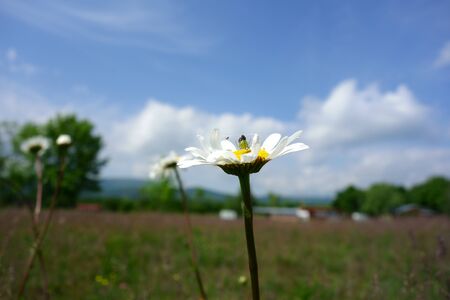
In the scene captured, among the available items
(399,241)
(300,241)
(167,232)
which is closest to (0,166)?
(167,232)

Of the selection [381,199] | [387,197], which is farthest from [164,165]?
[387,197]

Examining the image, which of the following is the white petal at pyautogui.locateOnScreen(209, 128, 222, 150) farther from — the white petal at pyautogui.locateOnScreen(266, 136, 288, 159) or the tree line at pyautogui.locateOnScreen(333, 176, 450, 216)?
the tree line at pyautogui.locateOnScreen(333, 176, 450, 216)

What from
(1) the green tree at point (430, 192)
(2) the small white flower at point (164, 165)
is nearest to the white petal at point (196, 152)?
(2) the small white flower at point (164, 165)

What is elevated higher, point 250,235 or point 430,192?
point 430,192

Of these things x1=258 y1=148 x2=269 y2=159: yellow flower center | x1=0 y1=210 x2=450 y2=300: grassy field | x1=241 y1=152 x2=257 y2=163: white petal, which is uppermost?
x1=258 y1=148 x2=269 y2=159: yellow flower center

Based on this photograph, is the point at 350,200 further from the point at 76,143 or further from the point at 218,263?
the point at 218,263

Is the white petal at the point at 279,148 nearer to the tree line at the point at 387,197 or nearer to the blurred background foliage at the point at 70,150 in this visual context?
the blurred background foliage at the point at 70,150

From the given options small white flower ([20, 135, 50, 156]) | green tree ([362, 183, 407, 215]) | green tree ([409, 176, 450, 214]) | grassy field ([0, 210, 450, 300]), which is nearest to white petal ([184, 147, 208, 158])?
grassy field ([0, 210, 450, 300])

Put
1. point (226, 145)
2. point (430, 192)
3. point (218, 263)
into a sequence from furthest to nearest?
point (430, 192), point (218, 263), point (226, 145)

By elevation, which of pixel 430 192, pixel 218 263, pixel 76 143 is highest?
pixel 76 143
